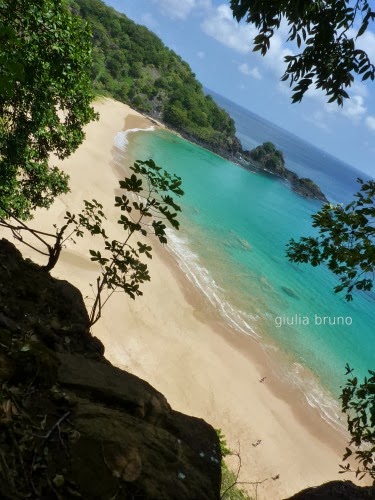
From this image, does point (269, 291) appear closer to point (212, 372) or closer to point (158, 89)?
point (212, 372)

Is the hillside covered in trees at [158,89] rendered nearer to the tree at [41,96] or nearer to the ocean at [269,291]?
the ocean at [269,291]

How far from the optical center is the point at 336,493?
15.5ft

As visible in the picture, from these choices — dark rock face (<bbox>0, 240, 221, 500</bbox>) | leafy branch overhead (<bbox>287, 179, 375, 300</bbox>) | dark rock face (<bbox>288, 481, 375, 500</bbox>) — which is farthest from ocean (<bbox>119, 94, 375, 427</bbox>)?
dark rock face (<bbox>0, 240, 221, 500</bbox>)

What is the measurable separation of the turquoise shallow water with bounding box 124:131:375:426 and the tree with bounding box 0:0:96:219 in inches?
601

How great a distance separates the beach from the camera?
1494 cm

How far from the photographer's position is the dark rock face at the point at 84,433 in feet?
8.86

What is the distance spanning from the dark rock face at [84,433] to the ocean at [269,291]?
18.1 m

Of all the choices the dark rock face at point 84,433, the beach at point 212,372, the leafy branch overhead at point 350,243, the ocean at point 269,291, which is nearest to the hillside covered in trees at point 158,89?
the ocean at point 269,291

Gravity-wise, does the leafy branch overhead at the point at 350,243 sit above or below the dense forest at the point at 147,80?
below

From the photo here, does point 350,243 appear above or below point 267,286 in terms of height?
above

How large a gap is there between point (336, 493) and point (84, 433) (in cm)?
361

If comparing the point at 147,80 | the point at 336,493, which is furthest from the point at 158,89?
the point at 336,493

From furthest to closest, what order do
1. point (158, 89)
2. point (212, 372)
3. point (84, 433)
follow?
point (158, 89) → point (212, 372) → point (84, 433)

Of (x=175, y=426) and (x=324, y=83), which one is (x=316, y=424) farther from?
(x=324, y=83)
